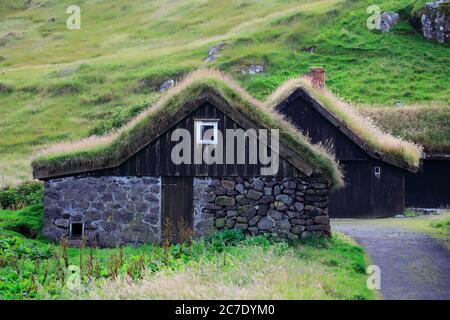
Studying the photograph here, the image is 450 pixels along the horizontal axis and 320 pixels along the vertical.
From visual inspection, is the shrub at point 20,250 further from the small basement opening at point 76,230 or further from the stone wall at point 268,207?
the stone wall at point 268,207

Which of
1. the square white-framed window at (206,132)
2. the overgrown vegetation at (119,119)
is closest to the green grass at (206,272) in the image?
the square white-framed window at (206,132)

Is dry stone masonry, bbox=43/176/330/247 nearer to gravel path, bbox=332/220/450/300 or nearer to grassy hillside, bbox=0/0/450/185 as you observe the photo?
gravel path, bbox=332/220/450/300

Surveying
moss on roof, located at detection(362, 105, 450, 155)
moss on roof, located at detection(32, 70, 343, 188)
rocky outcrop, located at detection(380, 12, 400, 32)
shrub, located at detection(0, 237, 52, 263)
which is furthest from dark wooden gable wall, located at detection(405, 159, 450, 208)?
rocky outcrop, located at detection(380, 12, 400, 32)

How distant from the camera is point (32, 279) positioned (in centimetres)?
1352

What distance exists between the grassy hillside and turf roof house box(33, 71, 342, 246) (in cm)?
1326

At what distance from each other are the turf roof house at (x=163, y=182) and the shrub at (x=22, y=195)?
4.17m

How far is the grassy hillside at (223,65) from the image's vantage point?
152ft

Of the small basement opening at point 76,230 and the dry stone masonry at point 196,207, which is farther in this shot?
the small basement opening at point 76,230

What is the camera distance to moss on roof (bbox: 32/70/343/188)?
748 inches

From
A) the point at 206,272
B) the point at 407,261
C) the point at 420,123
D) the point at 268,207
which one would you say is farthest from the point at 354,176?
the point at 206,272

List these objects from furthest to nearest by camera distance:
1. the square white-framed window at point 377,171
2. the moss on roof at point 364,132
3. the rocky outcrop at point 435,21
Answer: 1. the rocky outcrop at point 435,21
2. the square white-framed window at point 377,171
3. the moss on roof at point 364,132

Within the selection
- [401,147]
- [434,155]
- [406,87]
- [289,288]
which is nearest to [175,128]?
[289,288]
